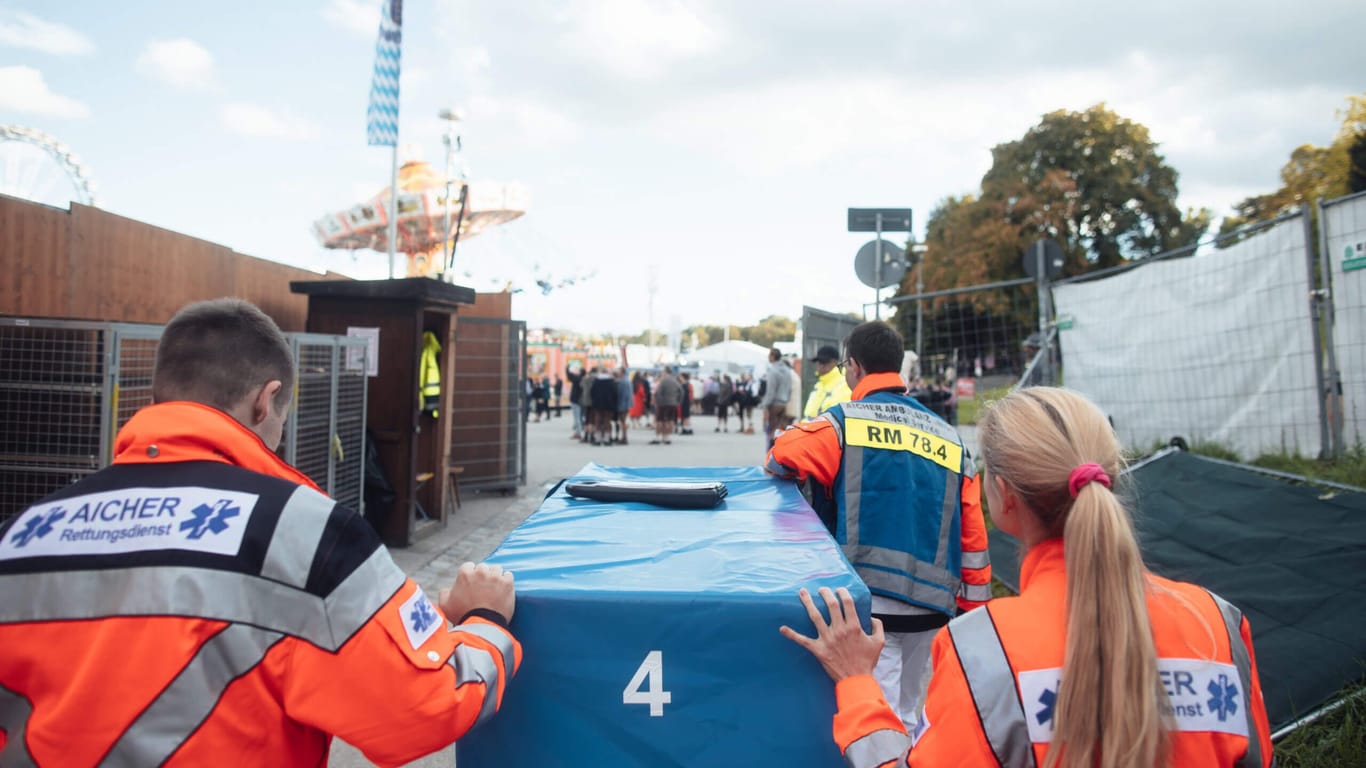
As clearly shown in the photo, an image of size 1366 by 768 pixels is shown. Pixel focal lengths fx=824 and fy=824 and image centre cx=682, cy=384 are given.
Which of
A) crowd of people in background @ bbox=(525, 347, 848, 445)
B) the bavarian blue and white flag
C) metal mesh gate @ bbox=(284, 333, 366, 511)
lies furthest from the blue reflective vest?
the bavarian blue and white flag

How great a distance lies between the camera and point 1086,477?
1433 mm

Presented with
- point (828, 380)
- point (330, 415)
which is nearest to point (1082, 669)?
point (828, 380)

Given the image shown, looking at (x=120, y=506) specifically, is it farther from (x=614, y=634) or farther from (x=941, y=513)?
(x=941, y=513)

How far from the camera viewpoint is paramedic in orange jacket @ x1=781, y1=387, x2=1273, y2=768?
1271 millimetres

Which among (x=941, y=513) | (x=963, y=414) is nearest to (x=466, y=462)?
(x=941, y=513)

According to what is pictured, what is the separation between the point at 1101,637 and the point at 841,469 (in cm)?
164

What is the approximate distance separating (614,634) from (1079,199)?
39611 mm

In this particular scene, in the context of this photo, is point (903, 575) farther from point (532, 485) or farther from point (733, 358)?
point (733, 358)

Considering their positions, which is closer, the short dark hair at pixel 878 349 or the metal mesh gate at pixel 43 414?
the short dark hair at pixel 878 349

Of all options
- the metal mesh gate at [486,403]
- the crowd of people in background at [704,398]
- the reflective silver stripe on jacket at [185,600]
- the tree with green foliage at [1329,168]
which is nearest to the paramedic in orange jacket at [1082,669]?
the reflective silver stripe on jacket at [185,600]

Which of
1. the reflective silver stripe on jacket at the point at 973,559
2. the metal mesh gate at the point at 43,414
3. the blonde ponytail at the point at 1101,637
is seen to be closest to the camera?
the blonde ponytail at the point at 1101,637

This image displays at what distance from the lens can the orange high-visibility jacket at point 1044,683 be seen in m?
1.31

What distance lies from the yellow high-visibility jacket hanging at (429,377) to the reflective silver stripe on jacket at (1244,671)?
8098mm

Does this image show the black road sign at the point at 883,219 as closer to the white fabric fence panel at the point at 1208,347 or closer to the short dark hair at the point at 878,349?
the white fabric fence panel at the point at 1208,347
